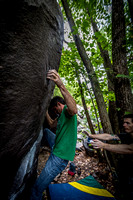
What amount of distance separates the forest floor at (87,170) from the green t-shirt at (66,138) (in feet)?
8.04

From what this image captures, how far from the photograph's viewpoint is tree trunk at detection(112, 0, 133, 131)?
3232 mm

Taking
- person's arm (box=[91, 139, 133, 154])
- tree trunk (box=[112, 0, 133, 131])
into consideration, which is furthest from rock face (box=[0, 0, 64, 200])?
tree trunk (box=[112, 0, 133, 131])

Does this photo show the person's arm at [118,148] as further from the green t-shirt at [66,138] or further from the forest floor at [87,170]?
the forest floor at [87,170]

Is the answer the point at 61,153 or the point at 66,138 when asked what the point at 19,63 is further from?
the point at 61,153

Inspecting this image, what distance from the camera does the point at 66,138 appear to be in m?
2.19

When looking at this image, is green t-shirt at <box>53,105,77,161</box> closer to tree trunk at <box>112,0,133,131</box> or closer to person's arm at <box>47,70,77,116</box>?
person's arm at <box>47,70,77,116</box>

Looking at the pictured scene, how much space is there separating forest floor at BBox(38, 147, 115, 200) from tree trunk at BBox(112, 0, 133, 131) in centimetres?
296

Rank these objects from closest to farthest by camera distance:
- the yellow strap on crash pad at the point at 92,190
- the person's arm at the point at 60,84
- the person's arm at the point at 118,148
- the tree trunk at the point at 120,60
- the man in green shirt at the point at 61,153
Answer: the person's arm at the point at 60,84, the man in green shirt at the point at 61,153, the person's arm at the point at 118,148, the yellow strap on crash pad at the point at 92,190, the tree trunk at the point at 120,60

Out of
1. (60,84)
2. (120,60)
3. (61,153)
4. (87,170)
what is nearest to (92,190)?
(87,170)

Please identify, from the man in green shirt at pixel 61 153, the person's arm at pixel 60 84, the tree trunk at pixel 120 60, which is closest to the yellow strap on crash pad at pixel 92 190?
the man in green shirt at pixel 61 153

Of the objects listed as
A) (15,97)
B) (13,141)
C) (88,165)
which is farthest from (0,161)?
(88,165)

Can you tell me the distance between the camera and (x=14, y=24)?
931mm

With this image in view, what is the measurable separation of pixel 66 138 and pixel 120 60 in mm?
3316

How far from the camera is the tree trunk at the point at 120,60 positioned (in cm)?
323
